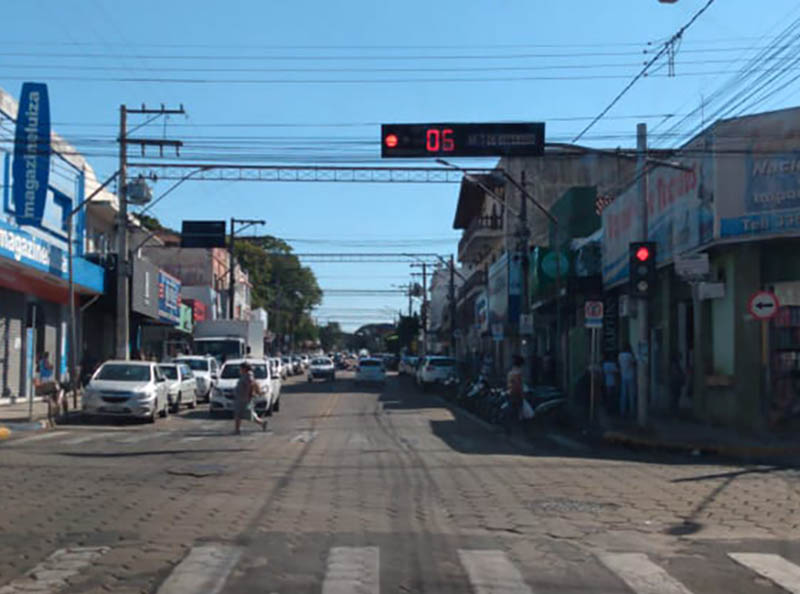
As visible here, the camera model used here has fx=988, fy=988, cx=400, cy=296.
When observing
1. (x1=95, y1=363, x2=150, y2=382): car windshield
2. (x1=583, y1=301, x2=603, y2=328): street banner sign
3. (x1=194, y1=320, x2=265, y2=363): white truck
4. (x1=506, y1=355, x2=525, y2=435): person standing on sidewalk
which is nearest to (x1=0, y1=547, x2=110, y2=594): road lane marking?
(x1=506, y1=355, x2=525, y2=435): person standing on sidewalk

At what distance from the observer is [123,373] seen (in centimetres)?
2545

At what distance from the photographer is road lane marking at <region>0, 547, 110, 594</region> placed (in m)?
7.52

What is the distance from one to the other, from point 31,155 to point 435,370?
2373cm

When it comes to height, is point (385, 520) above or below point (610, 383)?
below

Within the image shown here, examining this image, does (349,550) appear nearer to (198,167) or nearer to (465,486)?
(465,486)

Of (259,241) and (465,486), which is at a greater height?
(259,241)

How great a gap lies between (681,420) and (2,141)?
1908 centimetres

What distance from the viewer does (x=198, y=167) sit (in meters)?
24.7

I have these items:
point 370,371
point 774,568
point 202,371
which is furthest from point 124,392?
point 370,371

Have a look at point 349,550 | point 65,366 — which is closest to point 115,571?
point 349,550

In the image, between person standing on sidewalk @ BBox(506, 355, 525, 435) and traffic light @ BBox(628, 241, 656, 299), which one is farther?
person standing on sidewalk @ BBox(506, 355, 525, 435)

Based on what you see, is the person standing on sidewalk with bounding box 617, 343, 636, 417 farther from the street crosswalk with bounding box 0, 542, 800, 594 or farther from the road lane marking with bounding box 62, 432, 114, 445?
the street crosswalk with bounding box 0, 542, 800, 594

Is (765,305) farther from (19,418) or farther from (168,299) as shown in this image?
(168,299)

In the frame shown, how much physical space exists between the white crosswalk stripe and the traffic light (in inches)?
536
